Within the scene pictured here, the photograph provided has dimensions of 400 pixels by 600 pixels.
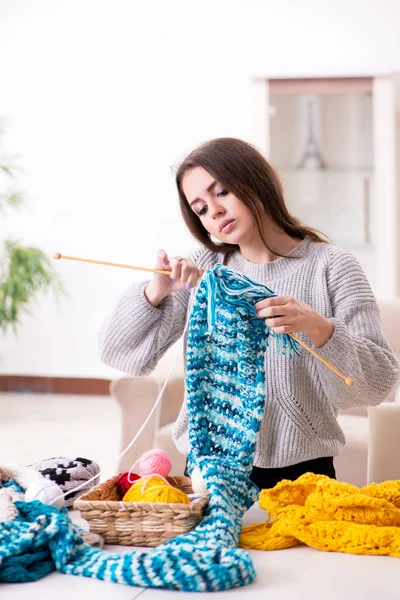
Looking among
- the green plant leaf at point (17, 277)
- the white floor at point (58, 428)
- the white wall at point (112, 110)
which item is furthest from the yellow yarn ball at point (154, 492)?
the white wall at point (112, 110)

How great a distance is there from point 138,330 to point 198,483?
0.43 m

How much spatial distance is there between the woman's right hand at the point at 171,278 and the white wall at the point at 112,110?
354 centimetres

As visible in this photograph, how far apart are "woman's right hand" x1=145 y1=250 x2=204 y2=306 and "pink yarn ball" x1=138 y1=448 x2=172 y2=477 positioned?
280 millimetres

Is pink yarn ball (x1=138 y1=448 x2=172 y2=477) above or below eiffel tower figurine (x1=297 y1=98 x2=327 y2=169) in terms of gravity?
below

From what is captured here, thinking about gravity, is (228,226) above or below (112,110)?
below

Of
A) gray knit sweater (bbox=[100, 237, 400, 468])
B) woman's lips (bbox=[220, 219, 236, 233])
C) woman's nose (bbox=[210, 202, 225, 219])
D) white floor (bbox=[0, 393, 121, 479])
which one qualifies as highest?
woman's nose (bbox=[210, 202, 225, 219])

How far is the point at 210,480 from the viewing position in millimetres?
1043

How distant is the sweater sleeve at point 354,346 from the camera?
1205 millimetres

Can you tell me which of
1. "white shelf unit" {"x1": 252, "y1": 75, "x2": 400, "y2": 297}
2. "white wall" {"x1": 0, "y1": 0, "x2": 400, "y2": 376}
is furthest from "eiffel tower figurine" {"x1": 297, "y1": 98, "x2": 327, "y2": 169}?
"white wall" {"x1": 0, "y1": 0, "x2": 400, "y2": 376}

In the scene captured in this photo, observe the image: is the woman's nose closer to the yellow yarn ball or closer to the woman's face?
the woman's face

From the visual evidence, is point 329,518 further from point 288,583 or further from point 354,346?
point 354,346

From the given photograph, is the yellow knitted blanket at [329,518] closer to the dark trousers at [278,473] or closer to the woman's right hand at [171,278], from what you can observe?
the dark trousers at [278,473]

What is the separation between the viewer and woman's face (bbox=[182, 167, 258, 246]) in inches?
53.2

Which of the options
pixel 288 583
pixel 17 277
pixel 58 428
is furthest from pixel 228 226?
pixel 17 277
